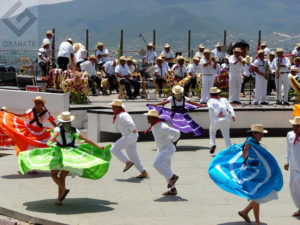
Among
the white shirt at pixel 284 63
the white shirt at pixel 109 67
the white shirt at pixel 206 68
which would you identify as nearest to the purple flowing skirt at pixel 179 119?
the white shirt at pixel 206 68

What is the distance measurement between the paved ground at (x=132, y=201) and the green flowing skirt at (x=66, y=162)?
59 cm

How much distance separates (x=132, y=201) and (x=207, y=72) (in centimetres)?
1048

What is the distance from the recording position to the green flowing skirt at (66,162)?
11.8 meters

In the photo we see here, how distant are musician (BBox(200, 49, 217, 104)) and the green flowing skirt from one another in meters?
10.6

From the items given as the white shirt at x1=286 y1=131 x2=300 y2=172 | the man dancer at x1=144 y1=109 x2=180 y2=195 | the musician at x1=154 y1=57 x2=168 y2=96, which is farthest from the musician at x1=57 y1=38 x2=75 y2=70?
the white shirt at x1=286 y1=131 x2=300 y2=172

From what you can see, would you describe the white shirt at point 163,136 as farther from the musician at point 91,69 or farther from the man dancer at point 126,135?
the musician at point 91,69

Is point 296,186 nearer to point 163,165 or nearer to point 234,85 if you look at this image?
point 163,165

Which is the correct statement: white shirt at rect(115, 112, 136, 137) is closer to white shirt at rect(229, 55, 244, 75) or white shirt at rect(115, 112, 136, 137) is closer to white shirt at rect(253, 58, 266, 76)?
white shirt at rect(229, 55, 244, 75)

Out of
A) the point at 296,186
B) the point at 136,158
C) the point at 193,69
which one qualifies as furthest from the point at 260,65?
the point at 296,186

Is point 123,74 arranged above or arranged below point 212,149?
above

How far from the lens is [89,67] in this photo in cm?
2589

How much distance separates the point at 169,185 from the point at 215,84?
10.9m

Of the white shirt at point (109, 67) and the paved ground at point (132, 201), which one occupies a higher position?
the white shirt at point (109, 67)

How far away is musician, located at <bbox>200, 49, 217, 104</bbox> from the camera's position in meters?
22.3
